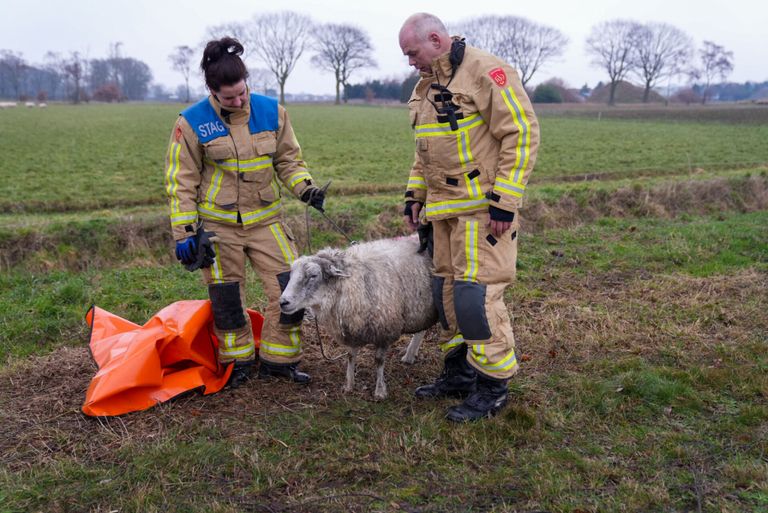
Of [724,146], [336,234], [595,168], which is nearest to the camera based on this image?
[336,234]

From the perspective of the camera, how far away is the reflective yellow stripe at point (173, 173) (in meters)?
4.96

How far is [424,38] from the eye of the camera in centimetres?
430

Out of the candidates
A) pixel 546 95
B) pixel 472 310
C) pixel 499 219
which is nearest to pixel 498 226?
pixel 499 219

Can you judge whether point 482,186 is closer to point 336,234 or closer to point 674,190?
point 336,234

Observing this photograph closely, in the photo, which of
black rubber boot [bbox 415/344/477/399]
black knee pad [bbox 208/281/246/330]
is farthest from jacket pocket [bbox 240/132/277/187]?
black rubber boot [bbox 415/344/477/399]

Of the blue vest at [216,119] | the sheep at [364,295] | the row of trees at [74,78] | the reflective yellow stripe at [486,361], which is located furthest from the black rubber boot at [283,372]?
the row of trees at [74,78]

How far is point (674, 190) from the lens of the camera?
1333 centimetres

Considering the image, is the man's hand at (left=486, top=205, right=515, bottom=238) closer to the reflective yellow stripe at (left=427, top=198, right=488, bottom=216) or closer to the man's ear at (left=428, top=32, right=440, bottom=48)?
the reflective yellow stripe at (left=427, top=198, right=488, bottom=216)

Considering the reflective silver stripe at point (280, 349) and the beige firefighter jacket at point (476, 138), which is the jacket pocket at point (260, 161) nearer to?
the beige firefighter jacket at point (476, 138)

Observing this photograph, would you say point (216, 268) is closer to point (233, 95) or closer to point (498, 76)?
point (233, 95)

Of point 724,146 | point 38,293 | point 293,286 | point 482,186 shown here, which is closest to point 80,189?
point 38,293

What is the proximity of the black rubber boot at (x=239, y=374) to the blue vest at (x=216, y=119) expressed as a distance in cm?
202

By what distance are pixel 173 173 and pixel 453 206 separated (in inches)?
93.8

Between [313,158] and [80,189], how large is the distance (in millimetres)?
9280
